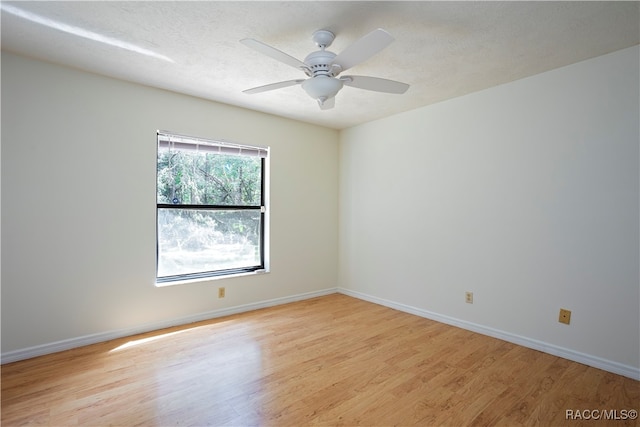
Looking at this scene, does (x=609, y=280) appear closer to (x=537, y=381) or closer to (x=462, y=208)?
(x=537, y=381)

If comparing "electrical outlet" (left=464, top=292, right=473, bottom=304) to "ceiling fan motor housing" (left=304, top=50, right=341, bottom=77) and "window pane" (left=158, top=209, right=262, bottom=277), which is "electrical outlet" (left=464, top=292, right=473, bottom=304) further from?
"ceiling fan motor housing" (left=304, top=50, right=341, bottom=77)

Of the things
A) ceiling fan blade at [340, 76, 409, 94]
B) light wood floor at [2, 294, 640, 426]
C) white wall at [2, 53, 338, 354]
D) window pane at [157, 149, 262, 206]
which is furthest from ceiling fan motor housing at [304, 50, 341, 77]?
light wood floor at [2, 294, 640, 426]

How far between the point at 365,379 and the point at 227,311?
1845 mm

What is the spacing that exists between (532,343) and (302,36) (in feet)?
9.83

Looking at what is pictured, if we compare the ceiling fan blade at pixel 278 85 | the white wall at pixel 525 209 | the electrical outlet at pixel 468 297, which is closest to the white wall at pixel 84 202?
the ceiling fan blade at pixel 278 85

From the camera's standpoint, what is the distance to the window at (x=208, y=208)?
324 centimetres

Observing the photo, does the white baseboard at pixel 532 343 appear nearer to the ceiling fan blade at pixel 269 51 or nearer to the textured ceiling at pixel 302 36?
the textured ceiling at pixel 302 36

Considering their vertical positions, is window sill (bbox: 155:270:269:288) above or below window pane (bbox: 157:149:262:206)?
below

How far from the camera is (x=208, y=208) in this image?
3486 mm

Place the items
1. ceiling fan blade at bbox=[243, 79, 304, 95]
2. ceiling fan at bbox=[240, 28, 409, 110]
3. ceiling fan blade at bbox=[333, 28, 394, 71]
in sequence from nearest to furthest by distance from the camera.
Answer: ceiling fan blade at bbox=[333, 28, 394, 71] → ceiling fan at bbox=[240, 28, 409, 110] → ceiling fan blade at bbox=[243, 79, 304, 95]

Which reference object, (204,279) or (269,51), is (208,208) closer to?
(204,279)

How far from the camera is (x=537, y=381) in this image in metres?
2.22

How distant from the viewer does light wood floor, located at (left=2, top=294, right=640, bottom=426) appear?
184 centimetres

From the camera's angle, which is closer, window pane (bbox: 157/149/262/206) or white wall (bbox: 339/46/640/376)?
white wall (bbox: 339/46/640/376)
